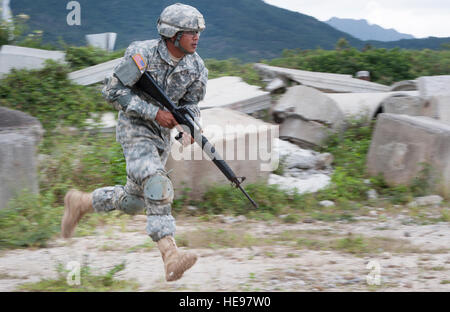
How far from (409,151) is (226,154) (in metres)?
1.93

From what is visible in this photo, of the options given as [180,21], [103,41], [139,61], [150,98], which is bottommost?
[150,98]

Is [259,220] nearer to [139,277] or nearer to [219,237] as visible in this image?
[219,237]

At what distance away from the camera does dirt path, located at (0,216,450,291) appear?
3.38 metres

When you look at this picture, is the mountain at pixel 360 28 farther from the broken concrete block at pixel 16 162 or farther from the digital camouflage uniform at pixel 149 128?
the digital camouflage uniform at pixel 149 128

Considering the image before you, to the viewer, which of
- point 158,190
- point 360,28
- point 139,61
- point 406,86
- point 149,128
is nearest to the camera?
point 158,190

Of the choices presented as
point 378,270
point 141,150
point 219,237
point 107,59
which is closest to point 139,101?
point 141,150

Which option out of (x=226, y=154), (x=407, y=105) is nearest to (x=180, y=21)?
(x=226, y=154)

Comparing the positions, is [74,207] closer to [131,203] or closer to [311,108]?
[131,203]

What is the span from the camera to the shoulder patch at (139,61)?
3314mm

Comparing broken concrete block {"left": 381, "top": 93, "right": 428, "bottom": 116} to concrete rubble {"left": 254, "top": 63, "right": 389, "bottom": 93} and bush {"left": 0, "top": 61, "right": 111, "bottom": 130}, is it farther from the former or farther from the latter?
bush {"left": 0, "top": 61, "right": 111, "bottom": 130}

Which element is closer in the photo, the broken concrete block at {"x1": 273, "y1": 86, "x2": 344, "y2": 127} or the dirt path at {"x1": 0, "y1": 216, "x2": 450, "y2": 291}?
the dirt path at {"x1": 0, "y1": 216, "x2": 450, "y2": 291}

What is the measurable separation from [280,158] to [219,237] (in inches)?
86.0

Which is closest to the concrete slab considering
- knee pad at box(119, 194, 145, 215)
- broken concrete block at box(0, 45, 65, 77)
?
broken concrete block at box(0, 45, 65, 77)

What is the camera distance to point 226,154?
5.39 meters
